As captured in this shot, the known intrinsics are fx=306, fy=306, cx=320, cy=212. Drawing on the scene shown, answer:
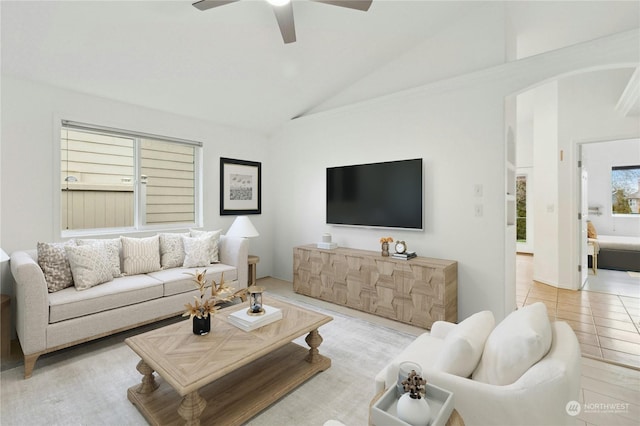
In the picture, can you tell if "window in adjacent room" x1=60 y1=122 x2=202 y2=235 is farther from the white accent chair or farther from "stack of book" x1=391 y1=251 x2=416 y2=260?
the white accent chair

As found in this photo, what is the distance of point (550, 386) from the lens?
1.09m

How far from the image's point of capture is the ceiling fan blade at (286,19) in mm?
2191

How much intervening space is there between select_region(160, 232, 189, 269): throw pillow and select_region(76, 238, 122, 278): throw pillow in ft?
1.51

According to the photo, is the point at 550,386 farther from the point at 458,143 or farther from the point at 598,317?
the point at 598,317

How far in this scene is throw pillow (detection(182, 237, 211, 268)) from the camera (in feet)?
11.9

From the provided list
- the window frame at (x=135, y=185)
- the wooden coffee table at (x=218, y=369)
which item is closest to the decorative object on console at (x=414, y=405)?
the wooden coffee table at (x=218, y=369)

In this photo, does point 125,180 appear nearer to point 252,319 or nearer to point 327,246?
point 327,246

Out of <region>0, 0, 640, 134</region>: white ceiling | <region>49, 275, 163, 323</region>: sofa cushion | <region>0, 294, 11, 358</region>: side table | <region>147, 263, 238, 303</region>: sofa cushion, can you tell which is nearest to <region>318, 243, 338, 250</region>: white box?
<region>147, 263, 238, 303</region>: sofa cushion

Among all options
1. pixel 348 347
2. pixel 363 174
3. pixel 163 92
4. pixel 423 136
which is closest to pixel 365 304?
pixel 348 347

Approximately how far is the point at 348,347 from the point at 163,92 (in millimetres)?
3405

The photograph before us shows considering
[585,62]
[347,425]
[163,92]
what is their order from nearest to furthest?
1. [347,425]
2. [585,62]
3. [163,92]

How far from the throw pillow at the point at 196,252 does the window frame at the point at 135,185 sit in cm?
57

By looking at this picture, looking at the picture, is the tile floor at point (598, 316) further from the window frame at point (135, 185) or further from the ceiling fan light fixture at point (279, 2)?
the window frame at point (135, 185)

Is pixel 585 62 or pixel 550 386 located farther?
pixel 585 62
